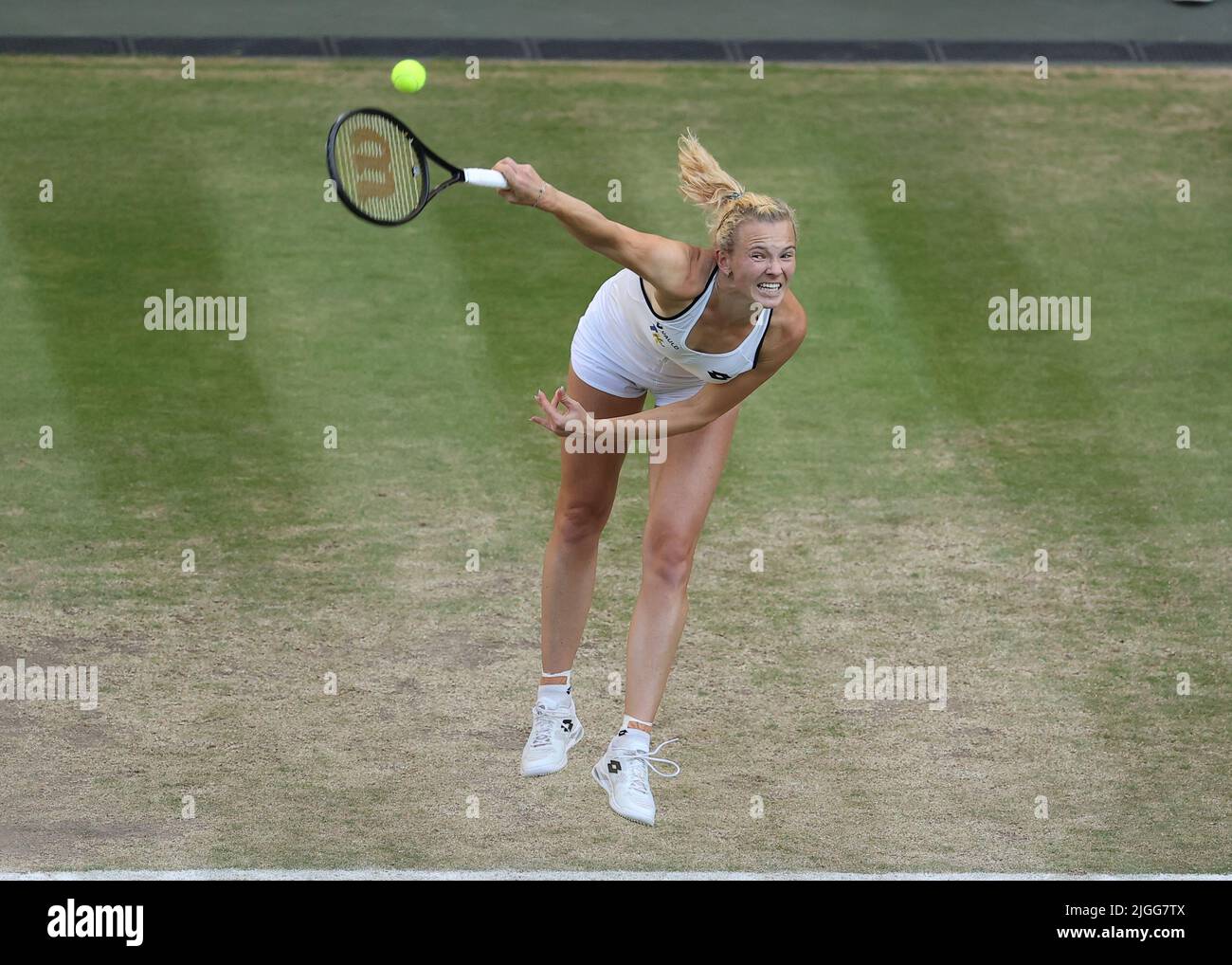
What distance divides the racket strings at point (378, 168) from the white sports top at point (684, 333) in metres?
0.89

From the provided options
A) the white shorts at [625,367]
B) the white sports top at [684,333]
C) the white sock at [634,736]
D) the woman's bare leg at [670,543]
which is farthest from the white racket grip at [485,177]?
the white sock at [634,736]

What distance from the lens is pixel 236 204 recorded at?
1374 centimetres

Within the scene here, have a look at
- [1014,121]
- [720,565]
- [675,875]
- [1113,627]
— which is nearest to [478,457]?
[720,565]

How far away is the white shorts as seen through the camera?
7125mm

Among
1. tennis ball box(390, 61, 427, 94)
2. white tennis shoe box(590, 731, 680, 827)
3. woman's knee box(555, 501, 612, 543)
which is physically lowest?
white tennis shoe box(590, 731, 680, 827)

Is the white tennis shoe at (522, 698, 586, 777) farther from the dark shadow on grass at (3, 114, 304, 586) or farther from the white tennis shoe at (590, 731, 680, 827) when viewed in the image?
the dark shadow on grass at (3, 114, 304, 586)

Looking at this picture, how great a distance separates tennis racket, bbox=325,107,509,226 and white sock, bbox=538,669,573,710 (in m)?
2.18

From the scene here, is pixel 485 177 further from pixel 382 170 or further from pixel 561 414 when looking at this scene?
pixel 561 414

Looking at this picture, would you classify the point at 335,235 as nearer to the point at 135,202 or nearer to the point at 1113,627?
the point at 135,202

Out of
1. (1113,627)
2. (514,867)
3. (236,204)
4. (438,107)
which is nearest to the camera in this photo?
(514,867)

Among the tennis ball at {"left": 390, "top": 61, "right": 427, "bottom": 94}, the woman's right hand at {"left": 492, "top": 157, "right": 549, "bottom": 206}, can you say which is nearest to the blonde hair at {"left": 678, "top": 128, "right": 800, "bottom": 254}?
the woman's right hand at {"left": 492, "top": 157, "right": 549, "bottom": 206}

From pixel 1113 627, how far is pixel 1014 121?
22.2ft

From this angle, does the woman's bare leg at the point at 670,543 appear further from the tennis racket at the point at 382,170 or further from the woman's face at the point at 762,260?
the tennis racket at the point at 382,170

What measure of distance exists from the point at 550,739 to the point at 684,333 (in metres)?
1.93
